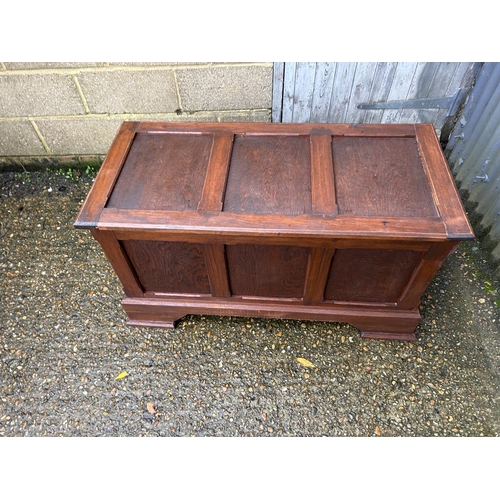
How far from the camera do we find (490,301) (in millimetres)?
2350

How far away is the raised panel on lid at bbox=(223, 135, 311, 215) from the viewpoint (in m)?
1.79

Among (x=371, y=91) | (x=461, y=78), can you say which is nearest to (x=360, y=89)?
(x=371, y=91)

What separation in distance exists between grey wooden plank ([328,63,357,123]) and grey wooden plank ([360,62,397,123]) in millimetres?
155

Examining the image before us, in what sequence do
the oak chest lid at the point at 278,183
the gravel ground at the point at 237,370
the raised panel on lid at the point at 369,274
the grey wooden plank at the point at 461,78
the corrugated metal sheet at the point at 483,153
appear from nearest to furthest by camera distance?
the oak chest lid at the point at 278,183 → the raised panel on lid at the point at 369,274 → the gravel ground at the point at 237,370 → the corrugated metal sheet at the point at 483,153 → the grey wooden plank at the point at 461,78

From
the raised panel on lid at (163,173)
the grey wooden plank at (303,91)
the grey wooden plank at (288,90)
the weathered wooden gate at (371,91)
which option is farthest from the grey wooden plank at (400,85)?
the raised panel on lid at (163,173)

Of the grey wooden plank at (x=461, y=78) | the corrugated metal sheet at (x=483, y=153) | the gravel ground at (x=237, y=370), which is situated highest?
the grey wooden plank at (x=461, y=78)

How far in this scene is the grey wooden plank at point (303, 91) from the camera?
8.32ft

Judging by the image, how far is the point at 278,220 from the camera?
5.65 feet

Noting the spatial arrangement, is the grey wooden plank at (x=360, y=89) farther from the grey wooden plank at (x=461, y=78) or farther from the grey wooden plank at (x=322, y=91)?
the grey wooden plank at (x=461, y=78)

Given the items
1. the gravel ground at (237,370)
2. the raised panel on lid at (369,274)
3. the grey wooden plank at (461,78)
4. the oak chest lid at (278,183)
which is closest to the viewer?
the oak chest lid at (278,183)

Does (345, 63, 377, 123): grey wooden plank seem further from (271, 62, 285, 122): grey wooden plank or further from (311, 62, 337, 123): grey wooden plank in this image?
(271, 62, 285, 122): grey wooden plank

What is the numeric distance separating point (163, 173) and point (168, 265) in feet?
1.50

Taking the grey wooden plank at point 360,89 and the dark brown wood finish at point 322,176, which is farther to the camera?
the grey wooden plank at point 360,89

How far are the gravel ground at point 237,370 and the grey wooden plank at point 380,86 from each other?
114 cm
